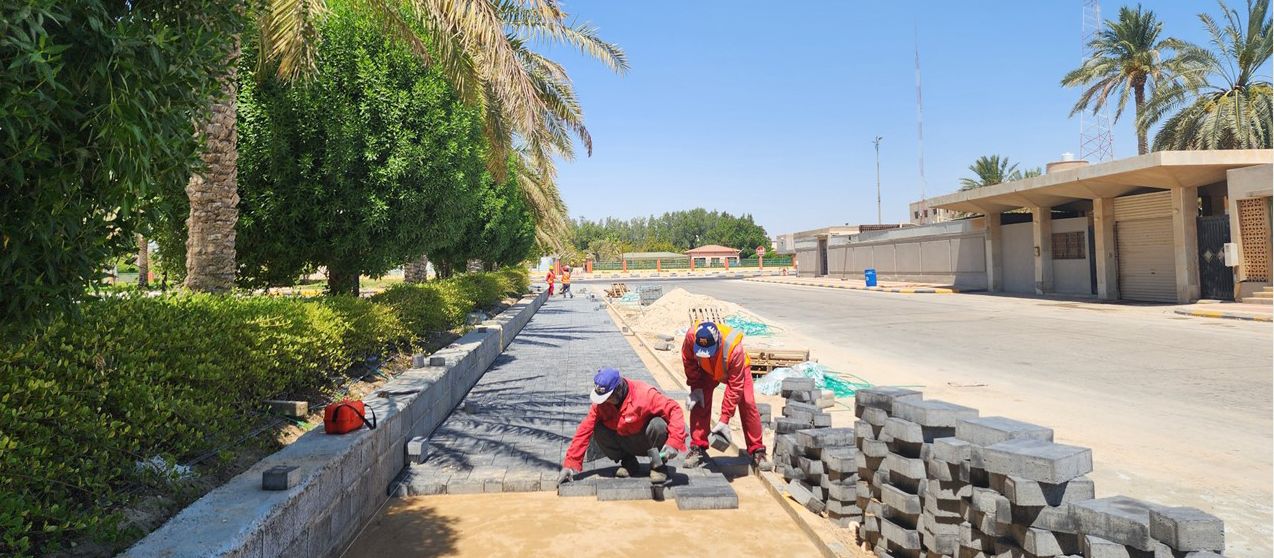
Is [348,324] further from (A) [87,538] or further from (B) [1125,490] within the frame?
(B) [1125,490]

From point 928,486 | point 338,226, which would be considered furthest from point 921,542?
point 338,226

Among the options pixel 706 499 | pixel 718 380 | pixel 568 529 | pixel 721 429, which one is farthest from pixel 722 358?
pixel 568 529

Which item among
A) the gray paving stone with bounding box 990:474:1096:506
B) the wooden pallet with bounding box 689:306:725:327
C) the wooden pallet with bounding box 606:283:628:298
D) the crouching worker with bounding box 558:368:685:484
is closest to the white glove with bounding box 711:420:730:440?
the crouching worker with bounding box 558:368:685:484

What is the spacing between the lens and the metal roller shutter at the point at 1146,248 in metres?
21.4

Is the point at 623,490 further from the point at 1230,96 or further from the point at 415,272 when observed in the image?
the point at 1230,96

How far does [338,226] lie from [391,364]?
6.53 ft

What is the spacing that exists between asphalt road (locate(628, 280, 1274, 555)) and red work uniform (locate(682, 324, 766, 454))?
2575mm

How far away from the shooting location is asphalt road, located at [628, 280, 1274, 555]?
5152 millimetres

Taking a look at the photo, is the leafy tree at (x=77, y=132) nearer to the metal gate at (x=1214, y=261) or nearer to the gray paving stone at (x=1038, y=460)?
the gray paving stone at (x=1038, y=460)

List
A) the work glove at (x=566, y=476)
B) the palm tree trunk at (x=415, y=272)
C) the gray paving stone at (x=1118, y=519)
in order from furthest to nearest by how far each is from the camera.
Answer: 1. the palm tree trunk at (x=415, y=272)
2. the work glove at (x=566, y=476)
3. the gray paving stone at (x=1118, y=519)

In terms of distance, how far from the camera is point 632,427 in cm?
537

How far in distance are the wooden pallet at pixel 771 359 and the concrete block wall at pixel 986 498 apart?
17.3 feet

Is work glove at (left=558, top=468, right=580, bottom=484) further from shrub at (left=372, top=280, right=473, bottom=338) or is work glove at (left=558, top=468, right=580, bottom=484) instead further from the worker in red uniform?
shrub at (left=372, top=280, right=473, bottom=338)

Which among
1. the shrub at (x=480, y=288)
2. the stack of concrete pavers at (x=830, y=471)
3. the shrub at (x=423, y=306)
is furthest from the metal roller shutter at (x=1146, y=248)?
the stack of concrete pavers at (x=830, y=471)
